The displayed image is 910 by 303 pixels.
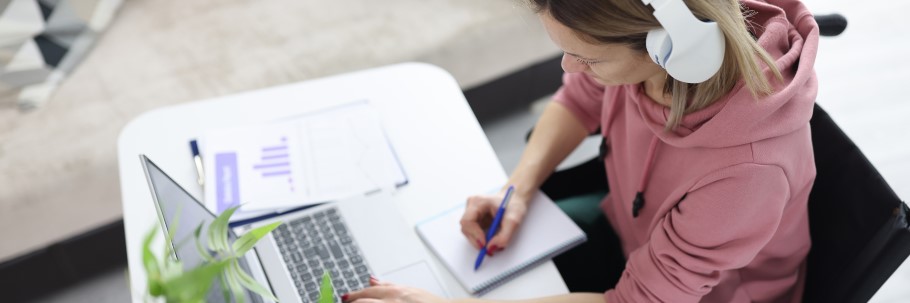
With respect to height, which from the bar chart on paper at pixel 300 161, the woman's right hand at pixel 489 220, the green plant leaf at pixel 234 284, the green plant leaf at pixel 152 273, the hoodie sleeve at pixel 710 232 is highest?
the green plant leaf at pixel 152 273

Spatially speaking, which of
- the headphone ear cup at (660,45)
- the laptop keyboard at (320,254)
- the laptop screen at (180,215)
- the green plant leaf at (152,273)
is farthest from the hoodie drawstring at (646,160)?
the green plant leaf at (152,273)

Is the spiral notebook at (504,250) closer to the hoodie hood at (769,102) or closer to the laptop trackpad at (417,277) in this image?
the laptop trackpad at (417,277)

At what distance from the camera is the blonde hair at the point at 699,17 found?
83 cm

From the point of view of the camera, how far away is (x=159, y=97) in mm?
1772

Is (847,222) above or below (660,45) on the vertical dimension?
below

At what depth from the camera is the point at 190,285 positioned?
64 centimetres

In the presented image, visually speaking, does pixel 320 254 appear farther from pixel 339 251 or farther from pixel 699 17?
pixel 699 17

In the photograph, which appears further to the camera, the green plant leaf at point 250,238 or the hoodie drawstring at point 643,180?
the hoodie drawstring at point 643,180

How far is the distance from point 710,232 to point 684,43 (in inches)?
9.9

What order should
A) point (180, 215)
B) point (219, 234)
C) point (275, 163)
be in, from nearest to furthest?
point (219, 234), point (180, 215), point (275, 163)

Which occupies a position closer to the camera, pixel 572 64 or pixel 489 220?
pixel 572 64

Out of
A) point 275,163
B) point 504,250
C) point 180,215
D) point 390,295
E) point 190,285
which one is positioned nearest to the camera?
point 190,285

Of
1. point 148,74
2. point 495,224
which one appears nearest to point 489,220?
point 495,224

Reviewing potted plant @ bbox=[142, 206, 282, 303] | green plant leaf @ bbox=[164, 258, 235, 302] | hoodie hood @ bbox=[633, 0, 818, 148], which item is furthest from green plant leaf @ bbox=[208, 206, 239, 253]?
hoodie hood @ bbox=[633, 0, 818, 148]
